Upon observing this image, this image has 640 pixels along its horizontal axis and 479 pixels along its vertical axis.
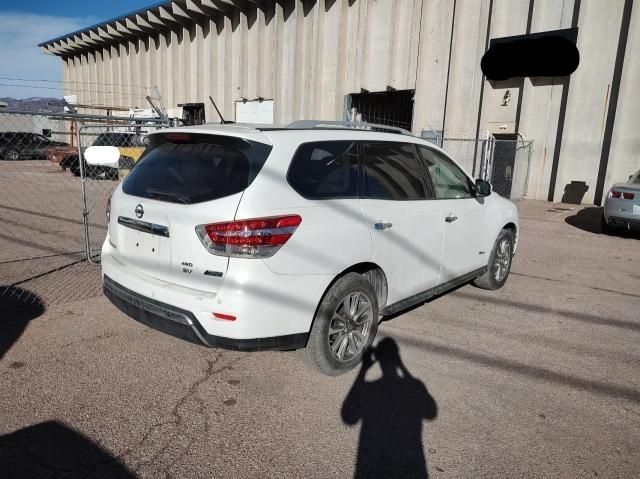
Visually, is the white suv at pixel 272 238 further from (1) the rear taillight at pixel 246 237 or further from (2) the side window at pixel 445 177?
(2) the side window at pixel 445 177

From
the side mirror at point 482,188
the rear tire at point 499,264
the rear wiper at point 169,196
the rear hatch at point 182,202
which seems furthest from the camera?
the rear tire at point 499,264

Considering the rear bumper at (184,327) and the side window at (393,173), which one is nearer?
the rear bumper at (184,327)

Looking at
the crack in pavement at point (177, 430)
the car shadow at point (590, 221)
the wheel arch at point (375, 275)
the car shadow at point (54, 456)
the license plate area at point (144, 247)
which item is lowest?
the car shadow at point (54, 456)

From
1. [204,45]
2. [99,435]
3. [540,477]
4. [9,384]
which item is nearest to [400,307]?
[540,477]

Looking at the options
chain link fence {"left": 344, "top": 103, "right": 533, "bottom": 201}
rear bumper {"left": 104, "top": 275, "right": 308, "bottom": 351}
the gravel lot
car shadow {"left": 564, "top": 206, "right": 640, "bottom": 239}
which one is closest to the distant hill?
the gravel lot

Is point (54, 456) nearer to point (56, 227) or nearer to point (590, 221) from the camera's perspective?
point (56, 227)

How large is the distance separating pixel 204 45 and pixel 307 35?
294 inches

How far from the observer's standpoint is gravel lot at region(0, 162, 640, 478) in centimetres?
271

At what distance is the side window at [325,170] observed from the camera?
132 inches

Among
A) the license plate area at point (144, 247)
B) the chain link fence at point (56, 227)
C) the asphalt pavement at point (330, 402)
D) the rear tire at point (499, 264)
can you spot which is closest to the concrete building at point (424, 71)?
the chain link fence at point (56, 227)

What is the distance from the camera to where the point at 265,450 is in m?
2.79

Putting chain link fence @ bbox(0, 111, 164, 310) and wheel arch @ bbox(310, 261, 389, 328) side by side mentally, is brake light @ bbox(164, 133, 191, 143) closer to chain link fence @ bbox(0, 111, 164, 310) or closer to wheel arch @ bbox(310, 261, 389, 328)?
chain link fence @ bbox(0, 111, 164, 310)

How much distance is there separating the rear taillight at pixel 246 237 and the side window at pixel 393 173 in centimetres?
97

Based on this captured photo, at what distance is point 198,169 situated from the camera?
338 centimetres
